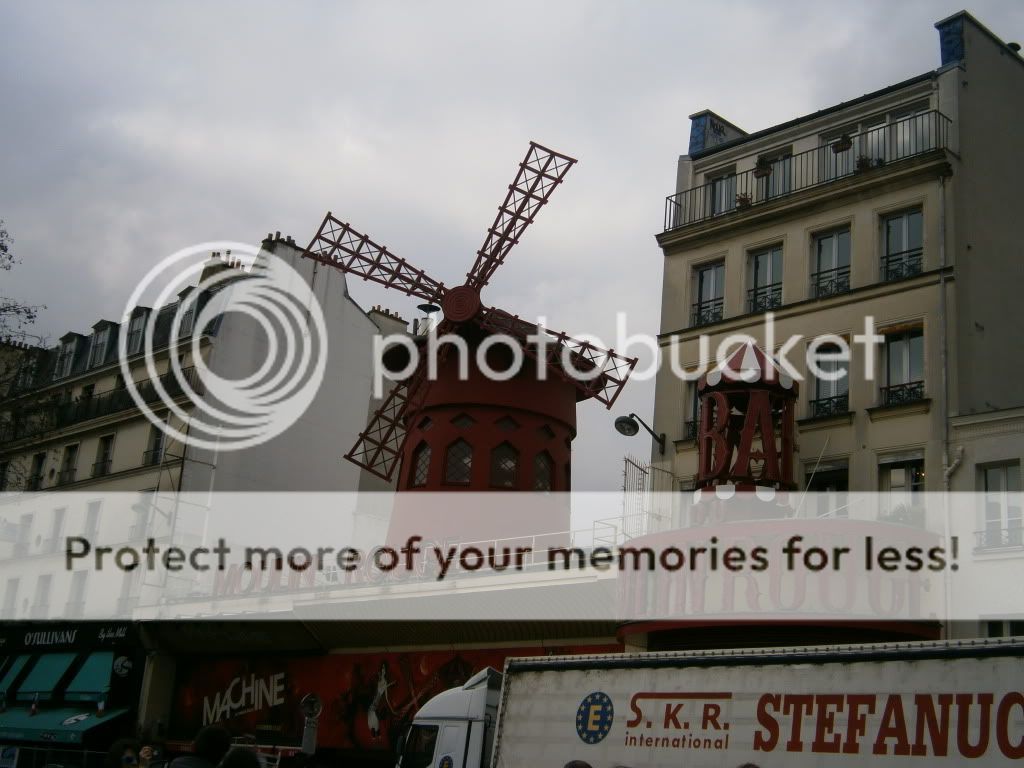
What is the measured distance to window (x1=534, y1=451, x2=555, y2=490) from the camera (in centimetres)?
2139

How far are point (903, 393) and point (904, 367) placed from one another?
377 mm

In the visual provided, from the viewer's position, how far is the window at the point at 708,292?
55.8 feet

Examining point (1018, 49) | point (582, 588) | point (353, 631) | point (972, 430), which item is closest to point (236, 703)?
point (353, 631)

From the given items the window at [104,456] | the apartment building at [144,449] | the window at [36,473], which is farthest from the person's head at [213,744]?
the window at [36,473]

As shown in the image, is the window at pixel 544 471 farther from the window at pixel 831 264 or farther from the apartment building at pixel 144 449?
the apartment building at pixel 144 449

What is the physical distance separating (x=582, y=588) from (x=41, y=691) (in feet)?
49.1

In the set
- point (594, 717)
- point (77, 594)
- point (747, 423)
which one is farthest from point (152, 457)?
point (594, 717)

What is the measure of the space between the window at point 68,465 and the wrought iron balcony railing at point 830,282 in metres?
19.5

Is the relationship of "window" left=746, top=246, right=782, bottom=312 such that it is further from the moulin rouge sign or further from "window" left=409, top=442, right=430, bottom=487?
"window" left=409, top=442, right=430, bottom=487

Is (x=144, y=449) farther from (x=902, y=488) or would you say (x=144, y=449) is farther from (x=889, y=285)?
(x=902, y=488)

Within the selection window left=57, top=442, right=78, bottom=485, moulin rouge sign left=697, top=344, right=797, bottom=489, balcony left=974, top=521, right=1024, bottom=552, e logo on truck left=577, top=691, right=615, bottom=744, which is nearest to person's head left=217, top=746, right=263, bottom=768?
e logo on truck left=577, top=691, right=615, bottom=744

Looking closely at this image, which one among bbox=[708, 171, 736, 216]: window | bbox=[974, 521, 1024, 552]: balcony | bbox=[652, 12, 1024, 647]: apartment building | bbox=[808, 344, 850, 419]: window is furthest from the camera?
bbox=[708, 171, 736, 216]: window

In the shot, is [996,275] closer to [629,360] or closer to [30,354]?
[629,360]

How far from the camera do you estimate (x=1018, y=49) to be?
17.2 metres
